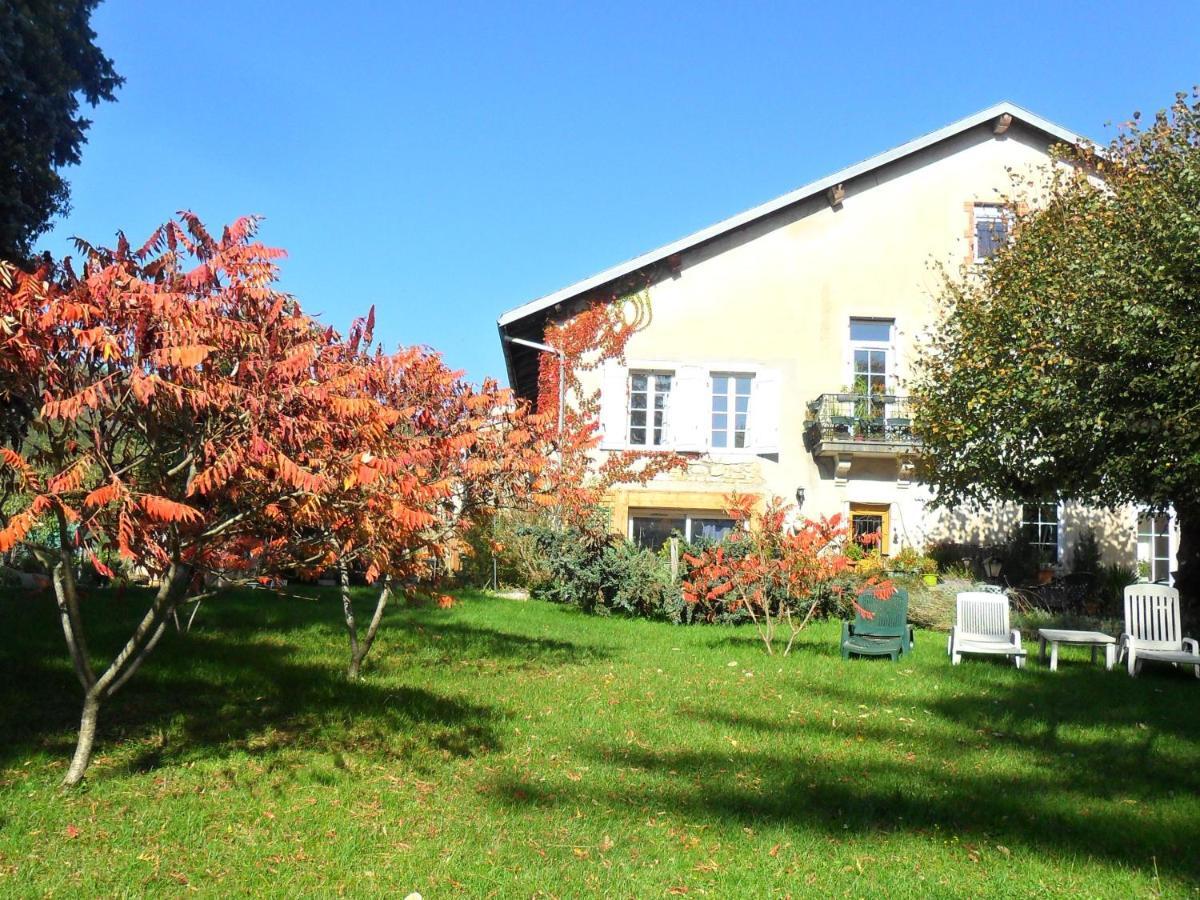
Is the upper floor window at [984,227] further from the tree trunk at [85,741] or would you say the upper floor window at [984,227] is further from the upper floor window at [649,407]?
the tree trunk at [85,741]

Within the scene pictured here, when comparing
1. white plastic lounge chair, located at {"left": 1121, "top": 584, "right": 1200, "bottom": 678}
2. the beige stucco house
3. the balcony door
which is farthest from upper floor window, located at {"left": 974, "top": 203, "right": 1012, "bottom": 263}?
white plastic lounge chair, located at {"left": 1121, "top": 584, "right": 1200, "bottom": 678}

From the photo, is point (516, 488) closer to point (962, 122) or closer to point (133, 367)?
point (133, 367)

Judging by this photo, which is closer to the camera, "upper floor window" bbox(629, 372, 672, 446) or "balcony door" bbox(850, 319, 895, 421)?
"upper floor window" bbox(629, 372, 672, 446)

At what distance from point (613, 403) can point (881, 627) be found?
27.7 ft

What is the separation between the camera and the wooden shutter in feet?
63.6

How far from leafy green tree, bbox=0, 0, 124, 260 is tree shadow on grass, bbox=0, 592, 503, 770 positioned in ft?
13.2

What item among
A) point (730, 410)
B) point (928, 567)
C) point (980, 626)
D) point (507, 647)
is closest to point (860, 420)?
point (730, 410)

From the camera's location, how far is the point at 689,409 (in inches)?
768

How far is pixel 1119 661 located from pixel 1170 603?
0.86 metres

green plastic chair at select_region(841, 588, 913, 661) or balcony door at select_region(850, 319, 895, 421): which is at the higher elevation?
balcony door at select_region(850, 319, 895, 421)

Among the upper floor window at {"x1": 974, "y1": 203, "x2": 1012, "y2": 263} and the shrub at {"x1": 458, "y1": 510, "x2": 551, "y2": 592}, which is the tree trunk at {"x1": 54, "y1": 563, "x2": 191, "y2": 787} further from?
the upper floor window at {"x1": 974, "y1": 203, "x2": 1012, "y2": 263}

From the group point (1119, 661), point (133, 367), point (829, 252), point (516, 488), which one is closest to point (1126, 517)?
point (829, 252)

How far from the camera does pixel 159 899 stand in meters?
4.20

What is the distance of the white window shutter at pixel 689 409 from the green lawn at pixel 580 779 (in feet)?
30.2
